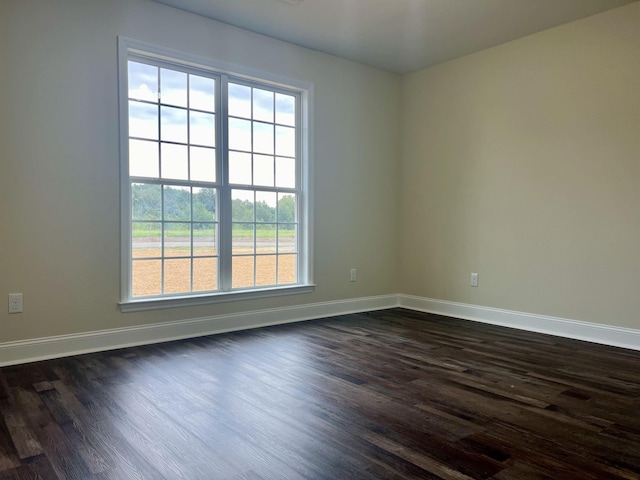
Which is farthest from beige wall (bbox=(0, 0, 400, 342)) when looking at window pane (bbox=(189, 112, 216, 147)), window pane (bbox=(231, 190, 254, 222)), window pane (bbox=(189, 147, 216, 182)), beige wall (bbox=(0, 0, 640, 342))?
window pane (bbox=(231, 190, 254, 222))

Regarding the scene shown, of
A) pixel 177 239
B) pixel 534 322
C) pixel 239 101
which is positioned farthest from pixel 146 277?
pixel 534 322

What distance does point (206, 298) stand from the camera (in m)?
3.74

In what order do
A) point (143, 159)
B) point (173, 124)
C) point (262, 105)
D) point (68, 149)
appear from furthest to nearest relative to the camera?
point (262, 105) < point (173, 124) < point (143, 159) < point (68, 149)

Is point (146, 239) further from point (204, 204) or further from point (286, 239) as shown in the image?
point (286, 239)

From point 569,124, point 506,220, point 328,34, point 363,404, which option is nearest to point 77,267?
point 363,404

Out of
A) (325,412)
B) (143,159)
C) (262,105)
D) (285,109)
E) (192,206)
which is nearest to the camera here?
(325,412)

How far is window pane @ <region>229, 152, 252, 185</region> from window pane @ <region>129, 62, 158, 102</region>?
2.65 ft

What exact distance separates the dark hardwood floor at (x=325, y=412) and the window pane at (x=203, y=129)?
1.71 meters

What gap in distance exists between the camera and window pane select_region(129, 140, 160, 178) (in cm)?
344

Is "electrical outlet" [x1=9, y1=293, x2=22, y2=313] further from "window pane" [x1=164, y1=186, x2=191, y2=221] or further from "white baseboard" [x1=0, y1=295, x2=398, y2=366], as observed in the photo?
"window pane" [x1=164, y1=186, x2=191, y2=221]

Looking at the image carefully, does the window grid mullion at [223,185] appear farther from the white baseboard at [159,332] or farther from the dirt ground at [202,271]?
the white baseboard at [159,332]

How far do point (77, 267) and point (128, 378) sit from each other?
40.5 inches

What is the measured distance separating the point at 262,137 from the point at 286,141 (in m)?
0.29

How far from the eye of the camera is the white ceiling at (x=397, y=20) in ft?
11.3
